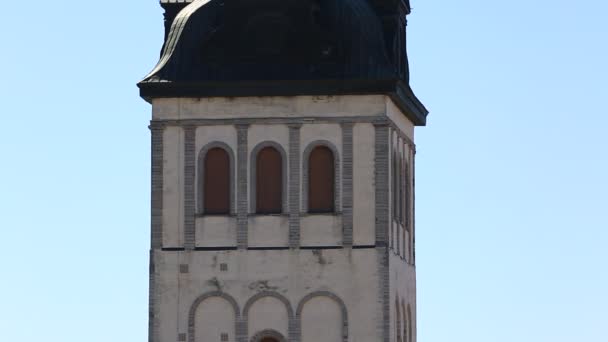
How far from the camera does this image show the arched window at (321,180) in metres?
76.8

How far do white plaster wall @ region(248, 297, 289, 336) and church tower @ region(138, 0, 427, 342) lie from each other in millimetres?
27

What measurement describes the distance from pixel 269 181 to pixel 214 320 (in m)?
4.11

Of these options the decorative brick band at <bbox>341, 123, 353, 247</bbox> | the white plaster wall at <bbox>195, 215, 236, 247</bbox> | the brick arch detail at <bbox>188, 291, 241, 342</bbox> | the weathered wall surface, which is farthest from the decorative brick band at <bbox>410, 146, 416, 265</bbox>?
the brick arch detail at <bbox>188, 291, 241, 342</bbox>

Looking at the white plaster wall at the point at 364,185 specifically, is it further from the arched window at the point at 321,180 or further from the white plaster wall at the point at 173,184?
the white plaster wall at the point at 173,184

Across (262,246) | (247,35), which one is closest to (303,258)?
(262,246)

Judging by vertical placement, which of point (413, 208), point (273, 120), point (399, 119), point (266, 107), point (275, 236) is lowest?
point (275, 236)

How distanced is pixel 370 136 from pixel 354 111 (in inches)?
32.1

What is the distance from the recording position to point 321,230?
76500 millimetres

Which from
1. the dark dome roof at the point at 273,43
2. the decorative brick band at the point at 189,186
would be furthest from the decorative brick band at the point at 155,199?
the dark dome roof at the point at 273,43

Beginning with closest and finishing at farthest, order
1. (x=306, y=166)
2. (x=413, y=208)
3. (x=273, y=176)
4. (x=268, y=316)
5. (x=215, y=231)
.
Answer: (x=268, y=316)
(x=215, y=231)
(x=306, y=166)
(x=273, y=176)
(x=413, y=208)

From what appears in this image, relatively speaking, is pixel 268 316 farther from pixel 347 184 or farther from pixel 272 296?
pixel 347 184

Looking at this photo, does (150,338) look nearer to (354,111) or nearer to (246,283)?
(246,283)

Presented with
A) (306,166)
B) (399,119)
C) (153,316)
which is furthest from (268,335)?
(399,119)

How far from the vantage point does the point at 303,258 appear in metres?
76.3
